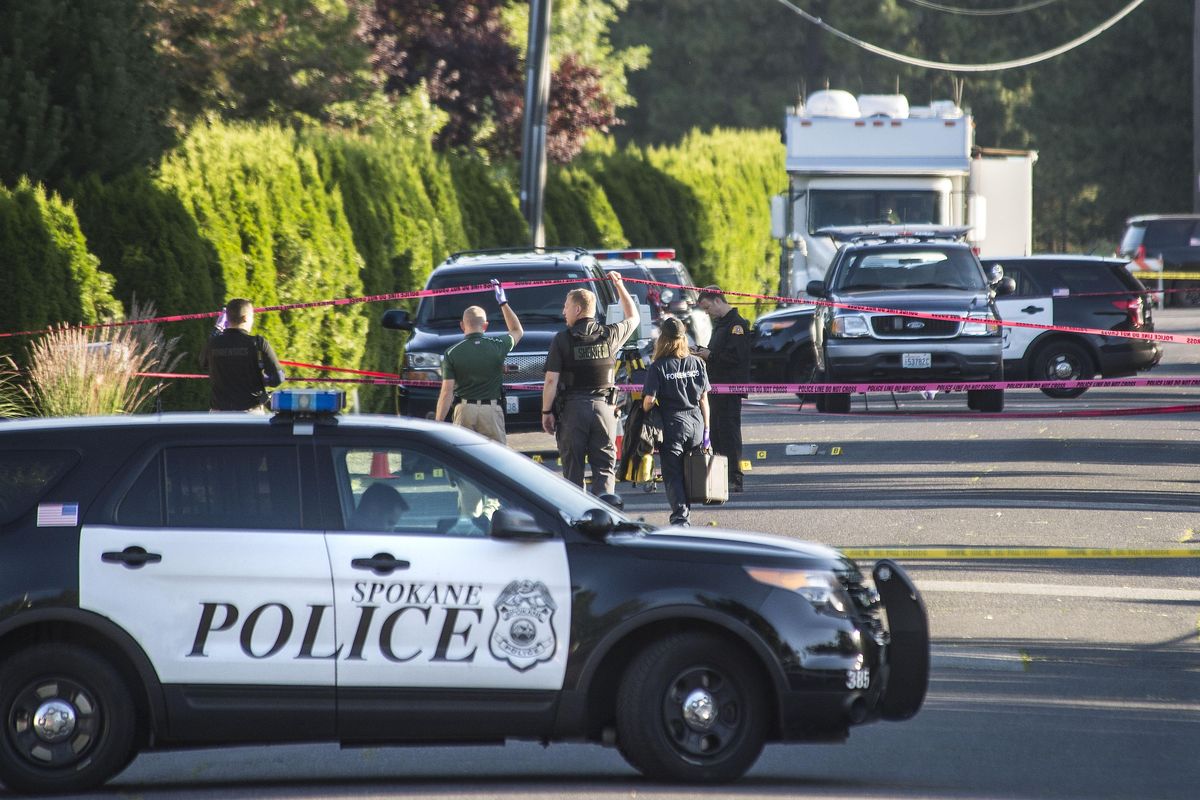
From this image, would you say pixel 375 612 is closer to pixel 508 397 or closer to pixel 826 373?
pixel 508 397

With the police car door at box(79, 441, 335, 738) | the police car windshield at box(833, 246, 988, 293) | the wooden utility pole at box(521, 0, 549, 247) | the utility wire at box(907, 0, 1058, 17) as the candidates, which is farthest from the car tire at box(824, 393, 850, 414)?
the utility wire at box(907, 0, 1058, 17)

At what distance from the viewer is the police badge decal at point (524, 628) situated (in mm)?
7344

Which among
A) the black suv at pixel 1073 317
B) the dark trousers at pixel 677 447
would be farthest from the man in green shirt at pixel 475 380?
the black suv at pixel 1073 317

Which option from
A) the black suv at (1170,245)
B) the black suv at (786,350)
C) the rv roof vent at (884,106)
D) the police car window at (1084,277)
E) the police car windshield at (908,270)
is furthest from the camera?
the black suv at (1170,245)

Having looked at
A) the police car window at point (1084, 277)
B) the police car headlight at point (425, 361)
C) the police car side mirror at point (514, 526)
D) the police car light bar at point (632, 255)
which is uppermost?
the police car light bar at point (632, 255)

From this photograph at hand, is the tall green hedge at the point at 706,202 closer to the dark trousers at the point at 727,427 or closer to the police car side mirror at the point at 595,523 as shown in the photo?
the dark trousers at the point at 727,427

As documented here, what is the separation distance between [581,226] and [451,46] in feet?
26.1

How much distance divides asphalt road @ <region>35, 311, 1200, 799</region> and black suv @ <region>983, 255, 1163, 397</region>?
302 cm

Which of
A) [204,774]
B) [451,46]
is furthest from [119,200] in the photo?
[451,46]

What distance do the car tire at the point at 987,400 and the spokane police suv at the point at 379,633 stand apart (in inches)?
585

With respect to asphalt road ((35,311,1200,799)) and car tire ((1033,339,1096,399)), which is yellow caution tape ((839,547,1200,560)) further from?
car tire ((1033,339,1096,399))

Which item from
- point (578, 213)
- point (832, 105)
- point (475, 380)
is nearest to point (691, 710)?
point (475, 380)

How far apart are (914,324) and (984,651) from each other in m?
10.7

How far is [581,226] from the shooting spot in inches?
1313
